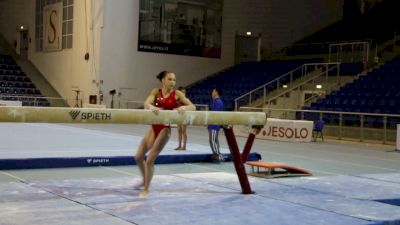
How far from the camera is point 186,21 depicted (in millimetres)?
27203

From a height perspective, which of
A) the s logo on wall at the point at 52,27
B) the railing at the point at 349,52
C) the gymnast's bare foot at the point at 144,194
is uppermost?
the s logo on wall at the point at 52,27

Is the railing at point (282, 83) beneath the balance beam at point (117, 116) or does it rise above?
above

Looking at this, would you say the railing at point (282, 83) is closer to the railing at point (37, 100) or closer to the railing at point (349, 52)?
the railing at point (349, 52)

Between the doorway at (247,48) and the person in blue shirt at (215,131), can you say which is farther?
the doorway at (247,48)

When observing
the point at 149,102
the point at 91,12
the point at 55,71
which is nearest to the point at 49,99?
the point at 55,71

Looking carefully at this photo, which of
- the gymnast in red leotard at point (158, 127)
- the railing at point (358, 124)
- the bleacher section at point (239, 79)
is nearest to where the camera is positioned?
the gymnast in red leotard at point (158, 127)

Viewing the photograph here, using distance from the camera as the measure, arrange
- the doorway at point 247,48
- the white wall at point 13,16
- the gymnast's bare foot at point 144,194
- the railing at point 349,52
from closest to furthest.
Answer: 1. the gymnast's bare foot at point 144,194
2. the railing at point 349,52
3. the doorway at point 247,48
4. the white wall at point 13,16

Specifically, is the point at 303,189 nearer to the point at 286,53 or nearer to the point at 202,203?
the point at 202,203

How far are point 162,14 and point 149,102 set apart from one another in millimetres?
20196

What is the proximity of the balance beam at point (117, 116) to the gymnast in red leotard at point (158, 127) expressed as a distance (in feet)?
0.62

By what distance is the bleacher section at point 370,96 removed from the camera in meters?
17.6

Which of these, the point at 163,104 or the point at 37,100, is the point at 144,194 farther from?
the point at 37,100

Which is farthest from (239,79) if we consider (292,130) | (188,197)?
(188,197)

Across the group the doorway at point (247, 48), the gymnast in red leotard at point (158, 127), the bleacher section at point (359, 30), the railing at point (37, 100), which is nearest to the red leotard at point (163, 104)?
the gymnast in red leotard at point (158, 127)
